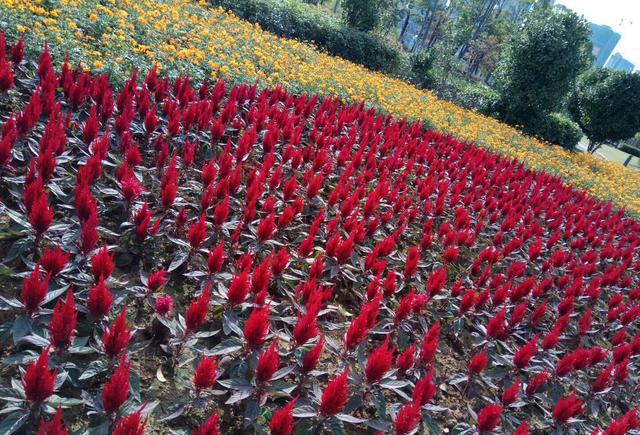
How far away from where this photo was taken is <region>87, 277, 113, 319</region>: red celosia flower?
5.82 ft

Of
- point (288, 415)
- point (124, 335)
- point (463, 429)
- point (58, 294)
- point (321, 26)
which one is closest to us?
point (288, 415)

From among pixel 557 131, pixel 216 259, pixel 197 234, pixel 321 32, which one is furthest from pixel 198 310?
pixel 557 131

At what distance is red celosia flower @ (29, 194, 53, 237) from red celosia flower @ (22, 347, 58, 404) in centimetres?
84

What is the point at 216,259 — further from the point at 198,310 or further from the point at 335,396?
the point at 335,396

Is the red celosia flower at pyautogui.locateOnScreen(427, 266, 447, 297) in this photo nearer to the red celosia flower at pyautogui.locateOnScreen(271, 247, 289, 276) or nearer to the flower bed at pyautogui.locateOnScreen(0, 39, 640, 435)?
the flower bed at pyautogui.locateOnScreen(0, 39, 640, 435)

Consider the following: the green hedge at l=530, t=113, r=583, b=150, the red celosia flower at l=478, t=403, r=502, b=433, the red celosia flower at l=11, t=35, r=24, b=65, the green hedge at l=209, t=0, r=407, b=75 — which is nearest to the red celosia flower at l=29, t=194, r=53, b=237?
the red celosia flower at l=11, t=35, r=24, b=65

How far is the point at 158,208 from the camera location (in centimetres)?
294

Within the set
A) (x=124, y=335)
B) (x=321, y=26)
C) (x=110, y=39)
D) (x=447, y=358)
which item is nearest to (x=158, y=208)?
(x=124, y=335)

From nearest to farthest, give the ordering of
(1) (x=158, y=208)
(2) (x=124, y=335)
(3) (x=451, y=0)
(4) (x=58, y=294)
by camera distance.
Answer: (2) (x=124, y=335) < (4) (x=58, y=294) < (1) (x=158, y=208) < (3) (x=451, y=0)

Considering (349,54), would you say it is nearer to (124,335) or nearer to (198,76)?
(198,76)

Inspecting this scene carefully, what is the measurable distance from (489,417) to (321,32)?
15.9 metres

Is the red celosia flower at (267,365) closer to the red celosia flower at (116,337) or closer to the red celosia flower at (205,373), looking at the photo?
the red celosia flower at (205,373)

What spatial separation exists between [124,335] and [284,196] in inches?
69.7

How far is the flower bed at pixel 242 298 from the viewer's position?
182cm
